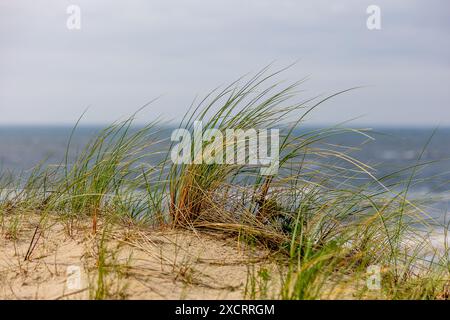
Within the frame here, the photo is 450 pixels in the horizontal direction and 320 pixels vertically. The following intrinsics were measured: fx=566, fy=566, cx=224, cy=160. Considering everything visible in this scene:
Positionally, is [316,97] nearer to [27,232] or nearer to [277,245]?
[277,245]

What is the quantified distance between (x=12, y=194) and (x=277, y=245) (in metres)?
2.09

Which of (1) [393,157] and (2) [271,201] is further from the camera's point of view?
(1) [393,157]

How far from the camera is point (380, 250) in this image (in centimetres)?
300

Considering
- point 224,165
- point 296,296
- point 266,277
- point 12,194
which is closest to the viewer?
point 296,296

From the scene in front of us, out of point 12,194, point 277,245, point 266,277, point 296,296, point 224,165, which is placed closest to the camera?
point 296,296

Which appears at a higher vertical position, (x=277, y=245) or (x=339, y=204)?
(x=339, y=204)

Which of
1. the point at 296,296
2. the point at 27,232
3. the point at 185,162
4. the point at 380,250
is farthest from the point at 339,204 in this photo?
the point at 27,232

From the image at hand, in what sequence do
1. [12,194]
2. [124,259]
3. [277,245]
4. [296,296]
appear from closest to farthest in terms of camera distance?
[296,296]
[124,259]
[277,245]
[12,194]
